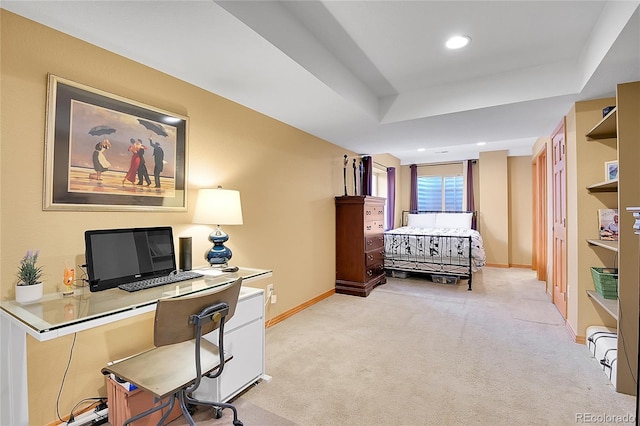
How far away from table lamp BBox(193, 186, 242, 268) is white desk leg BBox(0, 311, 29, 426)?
110 centimetres

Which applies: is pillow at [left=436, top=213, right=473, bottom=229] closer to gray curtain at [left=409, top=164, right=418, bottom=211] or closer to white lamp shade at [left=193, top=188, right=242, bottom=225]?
gray curtain at [left=409, top=164, right=418, bottom=211]

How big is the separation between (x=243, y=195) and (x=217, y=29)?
149cm

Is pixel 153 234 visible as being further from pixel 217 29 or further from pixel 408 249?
pixel 408 249

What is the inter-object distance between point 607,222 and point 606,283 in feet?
1.80

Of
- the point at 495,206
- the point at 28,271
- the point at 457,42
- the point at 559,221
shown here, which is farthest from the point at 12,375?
the point at 495,206

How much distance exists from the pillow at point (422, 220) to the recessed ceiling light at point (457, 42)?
208 inches

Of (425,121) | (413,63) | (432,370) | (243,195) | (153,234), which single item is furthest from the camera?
(425,121)

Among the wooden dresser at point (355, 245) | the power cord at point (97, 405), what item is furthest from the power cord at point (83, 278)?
the wooden dresser at point (355, 245)

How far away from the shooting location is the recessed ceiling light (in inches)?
90.4

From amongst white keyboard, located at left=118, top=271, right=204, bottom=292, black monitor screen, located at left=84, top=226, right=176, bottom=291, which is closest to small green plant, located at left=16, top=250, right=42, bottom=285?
black monitor screen, located at left=84, top=226, right=176, bottom=291

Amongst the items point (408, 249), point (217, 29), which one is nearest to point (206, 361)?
point (217, 29)

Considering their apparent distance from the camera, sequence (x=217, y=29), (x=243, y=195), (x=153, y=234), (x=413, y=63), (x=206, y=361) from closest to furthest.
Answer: (x=206, y=361) < (x=217, y=29) < (x=153, y=234) < (x=413, y=63) < (x=243, y=195)

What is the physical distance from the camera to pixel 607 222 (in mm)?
2666

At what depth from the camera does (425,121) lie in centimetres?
336
